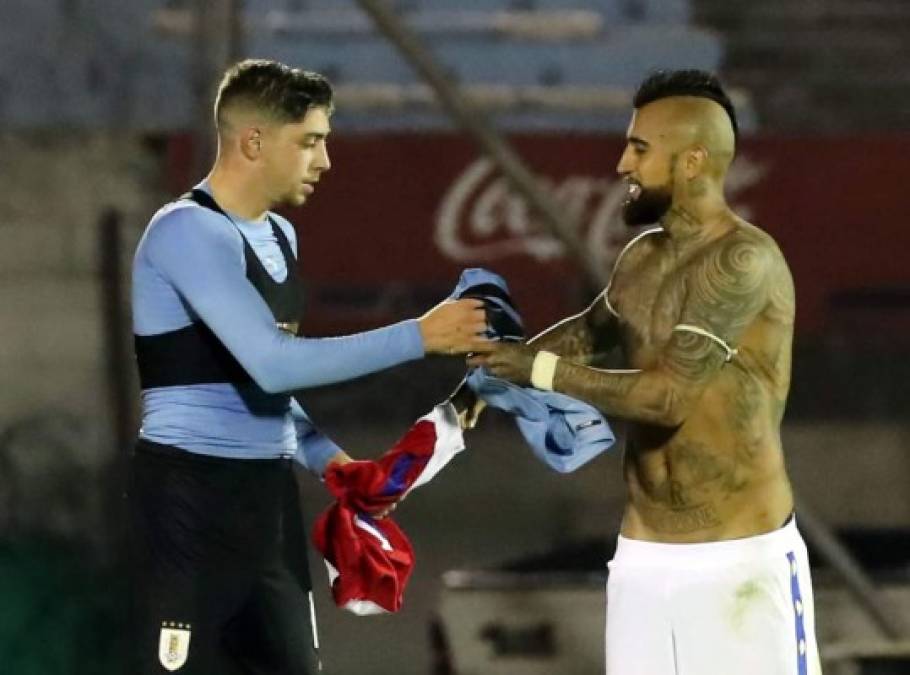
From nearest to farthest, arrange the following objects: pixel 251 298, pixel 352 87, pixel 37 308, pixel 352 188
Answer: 1. pixel 251 298
2. pixel 37 308
3. pixel 352 188
4. pixel 352 87

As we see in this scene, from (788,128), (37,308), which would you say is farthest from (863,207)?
(37,308)

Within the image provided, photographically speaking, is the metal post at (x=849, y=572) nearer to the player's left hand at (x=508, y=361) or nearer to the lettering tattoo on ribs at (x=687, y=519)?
the lettering tattoo on ribs at (x=687, y=519)

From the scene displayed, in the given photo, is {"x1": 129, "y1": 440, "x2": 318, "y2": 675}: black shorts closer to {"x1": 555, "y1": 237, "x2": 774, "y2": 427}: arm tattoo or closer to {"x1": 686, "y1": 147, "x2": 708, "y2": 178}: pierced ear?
{"x1": 555, "y1": 237, "x2": 774, "y2": 427}: arm tattoo

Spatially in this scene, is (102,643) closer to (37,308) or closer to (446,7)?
(37,308)

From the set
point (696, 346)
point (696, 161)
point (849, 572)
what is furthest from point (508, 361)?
point (849, 572)

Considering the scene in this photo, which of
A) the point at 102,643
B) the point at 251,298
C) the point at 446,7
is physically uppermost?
the point at 446,7

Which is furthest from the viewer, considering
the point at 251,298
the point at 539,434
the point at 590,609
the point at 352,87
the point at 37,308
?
the point at 352,87

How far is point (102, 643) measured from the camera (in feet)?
21.0

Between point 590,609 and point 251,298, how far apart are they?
2.58 metres

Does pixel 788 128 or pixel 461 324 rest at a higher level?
pixel 788 128

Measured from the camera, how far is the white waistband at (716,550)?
408cm

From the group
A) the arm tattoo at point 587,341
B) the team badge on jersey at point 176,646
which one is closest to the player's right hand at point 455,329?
the arm tattoo at point 587,341

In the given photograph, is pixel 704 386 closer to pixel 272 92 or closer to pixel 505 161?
pixel 272 92

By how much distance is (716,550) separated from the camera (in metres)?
4.08
